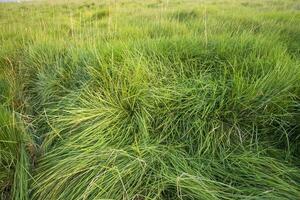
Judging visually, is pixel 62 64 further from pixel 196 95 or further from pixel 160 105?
pixel 196 95

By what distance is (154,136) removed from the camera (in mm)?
1855

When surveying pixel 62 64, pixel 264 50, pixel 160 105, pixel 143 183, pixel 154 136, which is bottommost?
pixel 143 183

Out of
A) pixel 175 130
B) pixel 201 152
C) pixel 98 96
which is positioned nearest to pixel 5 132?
pixel 98 96

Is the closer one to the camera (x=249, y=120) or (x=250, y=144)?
(x=250, y=144)

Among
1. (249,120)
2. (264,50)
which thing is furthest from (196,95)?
(264,50)

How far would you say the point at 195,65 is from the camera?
2271 mm

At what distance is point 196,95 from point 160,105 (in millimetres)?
254

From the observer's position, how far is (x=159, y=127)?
73.3 inches

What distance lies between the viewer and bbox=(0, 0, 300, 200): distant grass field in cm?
154

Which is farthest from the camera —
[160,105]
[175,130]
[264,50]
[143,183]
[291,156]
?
[264,50]

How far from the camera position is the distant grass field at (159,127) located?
154cm

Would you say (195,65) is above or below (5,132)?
above

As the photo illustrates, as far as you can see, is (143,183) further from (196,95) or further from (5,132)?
(5,132)

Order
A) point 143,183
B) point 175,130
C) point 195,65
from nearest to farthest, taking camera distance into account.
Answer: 1. point 143,183
2. point 175,130
3. point 195,65
